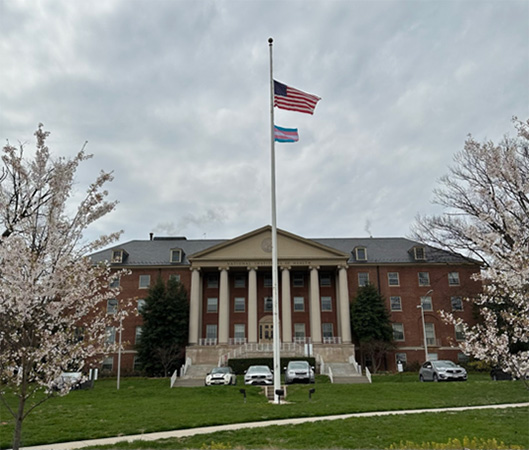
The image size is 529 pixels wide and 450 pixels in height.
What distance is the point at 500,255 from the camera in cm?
1038

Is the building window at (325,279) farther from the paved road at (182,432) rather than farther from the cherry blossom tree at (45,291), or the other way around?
the cherry blossom tree at (45,291)

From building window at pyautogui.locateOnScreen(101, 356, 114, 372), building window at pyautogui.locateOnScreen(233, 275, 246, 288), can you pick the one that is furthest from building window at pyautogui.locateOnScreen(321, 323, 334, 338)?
building window at pyautogui.locateOnScreen(101, 356, 114, 372)

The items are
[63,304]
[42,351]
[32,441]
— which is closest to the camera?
[42,351]

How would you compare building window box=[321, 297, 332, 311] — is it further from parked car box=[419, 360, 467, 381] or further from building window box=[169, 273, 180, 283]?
parked car box=[419, 360, 467, 381]

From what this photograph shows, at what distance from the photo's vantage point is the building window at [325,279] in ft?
162

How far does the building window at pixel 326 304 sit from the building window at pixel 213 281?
11.1 metres

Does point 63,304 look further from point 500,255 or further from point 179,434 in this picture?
point 500,255

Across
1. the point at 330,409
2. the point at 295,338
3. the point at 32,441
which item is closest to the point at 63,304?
the point at 32,441

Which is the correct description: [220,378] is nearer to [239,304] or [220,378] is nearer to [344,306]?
[344,306]

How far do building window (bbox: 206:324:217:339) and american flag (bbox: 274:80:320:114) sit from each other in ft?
103

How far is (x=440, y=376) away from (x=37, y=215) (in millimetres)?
25513

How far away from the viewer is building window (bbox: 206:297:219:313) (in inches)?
1905

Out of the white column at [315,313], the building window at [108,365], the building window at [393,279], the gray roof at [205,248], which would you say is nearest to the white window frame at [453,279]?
the gray roof at [205,248]

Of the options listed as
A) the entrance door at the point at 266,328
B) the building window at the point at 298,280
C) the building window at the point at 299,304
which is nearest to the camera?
the entrance door at the point at 266,328
